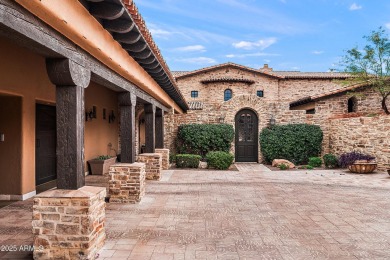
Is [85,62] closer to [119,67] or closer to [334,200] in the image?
[119,67]

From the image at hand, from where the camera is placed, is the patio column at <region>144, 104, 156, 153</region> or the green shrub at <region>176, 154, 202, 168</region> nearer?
the patio column at <region>144, 104, 156, 153</region>

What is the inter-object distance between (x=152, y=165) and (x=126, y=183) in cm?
307

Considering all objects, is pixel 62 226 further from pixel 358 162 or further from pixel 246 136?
pixel 246 136

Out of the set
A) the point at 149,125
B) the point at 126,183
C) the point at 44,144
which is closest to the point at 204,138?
the point at 149,125

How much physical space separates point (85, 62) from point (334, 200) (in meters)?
6.47

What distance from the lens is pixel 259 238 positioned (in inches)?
185

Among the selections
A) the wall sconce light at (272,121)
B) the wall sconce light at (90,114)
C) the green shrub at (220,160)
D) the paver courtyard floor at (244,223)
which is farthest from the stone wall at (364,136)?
the wall sconce light at (90,114)

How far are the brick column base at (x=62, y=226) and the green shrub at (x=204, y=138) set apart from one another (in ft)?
37.6

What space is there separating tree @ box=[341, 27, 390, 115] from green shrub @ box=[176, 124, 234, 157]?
761 centimetres

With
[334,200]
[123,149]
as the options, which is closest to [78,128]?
[123,149]

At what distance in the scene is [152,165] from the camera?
32.5 feet

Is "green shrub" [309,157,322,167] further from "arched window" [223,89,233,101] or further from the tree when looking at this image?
"arched window" [223,89,233,101]

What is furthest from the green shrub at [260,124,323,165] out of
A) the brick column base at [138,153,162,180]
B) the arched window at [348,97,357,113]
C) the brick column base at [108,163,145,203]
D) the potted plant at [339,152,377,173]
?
the brick column base at [108,163,145,203]

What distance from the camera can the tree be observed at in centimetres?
1530
